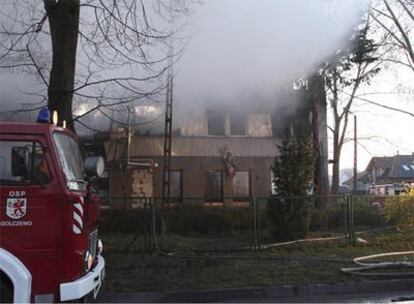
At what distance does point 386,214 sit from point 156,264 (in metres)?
7.59

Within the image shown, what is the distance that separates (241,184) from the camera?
973 inches

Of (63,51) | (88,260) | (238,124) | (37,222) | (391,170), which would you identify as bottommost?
(88,260)

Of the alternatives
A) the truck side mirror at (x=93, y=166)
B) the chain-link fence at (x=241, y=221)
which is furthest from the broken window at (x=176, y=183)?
the truck side mirror at (x=93, y=166)

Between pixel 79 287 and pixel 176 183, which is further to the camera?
pixel 176 183

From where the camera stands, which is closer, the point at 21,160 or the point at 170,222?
the point at 21,160

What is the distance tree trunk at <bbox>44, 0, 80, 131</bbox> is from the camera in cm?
1120

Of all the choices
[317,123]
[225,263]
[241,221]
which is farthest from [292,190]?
[317,123]

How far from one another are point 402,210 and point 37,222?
481 inches

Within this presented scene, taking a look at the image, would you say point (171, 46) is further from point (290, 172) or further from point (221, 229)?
point (221, 229)

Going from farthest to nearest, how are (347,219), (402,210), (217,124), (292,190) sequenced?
1. (217,124)
2. (292,190)
3. (402,210)
4. (347,219)

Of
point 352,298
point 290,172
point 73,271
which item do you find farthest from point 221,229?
point 73,271

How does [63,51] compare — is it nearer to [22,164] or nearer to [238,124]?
[22,164]

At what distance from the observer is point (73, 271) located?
232 inches

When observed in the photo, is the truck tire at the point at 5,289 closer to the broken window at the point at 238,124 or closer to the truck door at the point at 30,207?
the truck door at the point at 30,207
